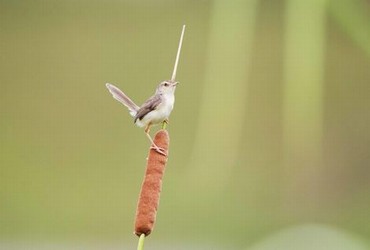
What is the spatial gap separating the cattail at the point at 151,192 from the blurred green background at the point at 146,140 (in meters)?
3.66

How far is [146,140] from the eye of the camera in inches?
211

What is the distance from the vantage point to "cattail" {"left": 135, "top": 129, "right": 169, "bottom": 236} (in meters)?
1.08

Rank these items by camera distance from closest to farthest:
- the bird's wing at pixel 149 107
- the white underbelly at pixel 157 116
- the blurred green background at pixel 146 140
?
the white underbelly at pixel 157 116, the bird's wing at pixel 149 107, the blurred green background at pixel 146 140

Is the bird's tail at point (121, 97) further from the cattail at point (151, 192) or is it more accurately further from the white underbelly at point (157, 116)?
the cattail at point (151, 192)

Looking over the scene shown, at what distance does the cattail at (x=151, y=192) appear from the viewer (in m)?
1.08

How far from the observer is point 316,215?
16.8 feet

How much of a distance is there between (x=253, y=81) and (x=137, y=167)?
0.99 m

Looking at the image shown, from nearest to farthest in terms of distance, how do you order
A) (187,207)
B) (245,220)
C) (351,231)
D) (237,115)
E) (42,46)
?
1. (237,115)
2. (351,231)
3. (245,220)
4. (187,207)
5. (42,46)

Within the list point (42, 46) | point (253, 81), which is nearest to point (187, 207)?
point (253, 81)

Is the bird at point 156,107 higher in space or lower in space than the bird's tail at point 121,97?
lower

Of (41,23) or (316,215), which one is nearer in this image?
(316,215)

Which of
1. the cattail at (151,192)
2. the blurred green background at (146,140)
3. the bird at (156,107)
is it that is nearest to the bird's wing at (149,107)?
the bird at (156,107)

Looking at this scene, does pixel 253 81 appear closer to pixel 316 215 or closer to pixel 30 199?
pixel 316 215

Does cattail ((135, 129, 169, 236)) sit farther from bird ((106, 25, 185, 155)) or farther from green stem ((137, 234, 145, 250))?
bird ((106, 25, 185, 155))
